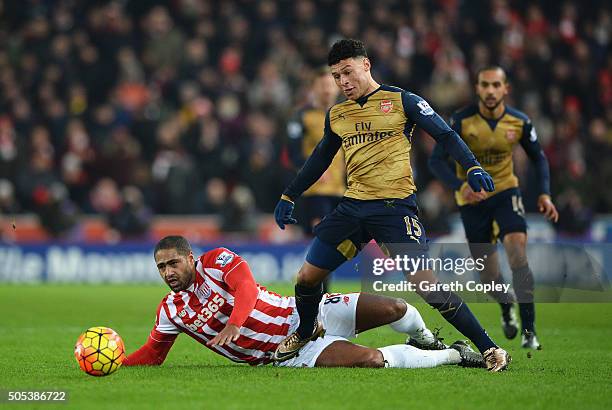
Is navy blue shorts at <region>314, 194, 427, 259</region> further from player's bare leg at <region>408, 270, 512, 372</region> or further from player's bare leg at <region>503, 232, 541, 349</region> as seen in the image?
player's bare leg at <region>503, 232, 541, 349</region>

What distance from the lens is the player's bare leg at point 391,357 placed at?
7.45 meters

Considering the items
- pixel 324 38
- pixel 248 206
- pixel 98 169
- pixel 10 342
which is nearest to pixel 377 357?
pixel 10 342

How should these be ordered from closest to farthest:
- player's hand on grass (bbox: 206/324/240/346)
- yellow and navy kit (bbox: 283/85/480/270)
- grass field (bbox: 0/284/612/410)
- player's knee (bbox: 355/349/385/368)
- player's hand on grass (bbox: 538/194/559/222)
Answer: grass field (bbox: 0/284/612/410) → player's hand on grass (bbox: 206/324/240/346) → yellow and navy kit (bbox: 283/85/480/270) → player's knee (bbox: 355/349/385/368) → player's hand on grass (bbox: 538/194/559/222)

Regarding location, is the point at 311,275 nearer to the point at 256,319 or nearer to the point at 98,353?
the point at 256,319

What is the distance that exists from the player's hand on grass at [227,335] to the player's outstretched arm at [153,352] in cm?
69

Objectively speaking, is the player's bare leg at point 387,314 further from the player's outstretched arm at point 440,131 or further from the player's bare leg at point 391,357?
the player's outstretched arm at point 440,131

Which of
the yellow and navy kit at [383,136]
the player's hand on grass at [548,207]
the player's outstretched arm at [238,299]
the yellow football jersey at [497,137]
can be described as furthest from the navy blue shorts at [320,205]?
the player's outstretched arm at [238,299]

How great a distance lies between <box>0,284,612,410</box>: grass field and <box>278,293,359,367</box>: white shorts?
0.20 metres

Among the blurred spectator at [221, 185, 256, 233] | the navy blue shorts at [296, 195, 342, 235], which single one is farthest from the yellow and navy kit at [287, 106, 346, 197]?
the blurred spectator at [221, 185, 256, 233]

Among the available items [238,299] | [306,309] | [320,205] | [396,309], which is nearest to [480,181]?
[396,309]

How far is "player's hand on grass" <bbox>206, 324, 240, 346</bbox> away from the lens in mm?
6898

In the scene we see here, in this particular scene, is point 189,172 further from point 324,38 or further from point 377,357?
point 377,357

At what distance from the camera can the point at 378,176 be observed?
23.7 feet

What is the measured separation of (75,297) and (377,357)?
8264mm
